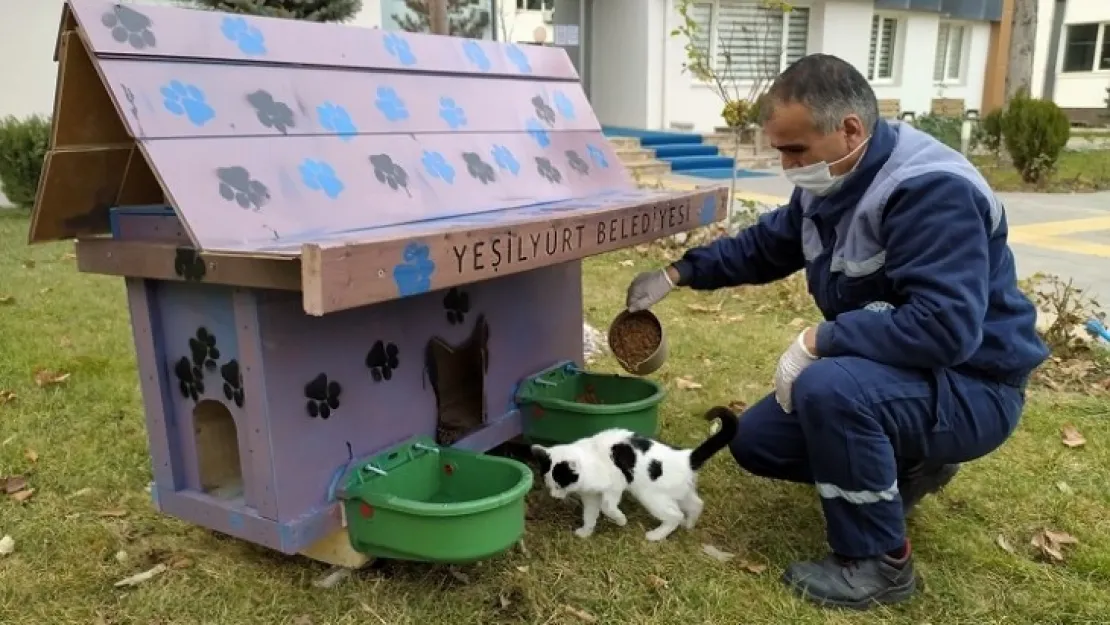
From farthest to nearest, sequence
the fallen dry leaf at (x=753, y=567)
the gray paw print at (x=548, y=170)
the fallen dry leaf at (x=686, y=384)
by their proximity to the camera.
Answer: the fallen dry leaf at (x=686, y=384), the gray paw print at (x=548, y=170), the fallen dry leaf at (x=753, y=567)

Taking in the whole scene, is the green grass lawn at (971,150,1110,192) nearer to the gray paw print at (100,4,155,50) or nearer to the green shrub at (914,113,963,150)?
the green shrub at (914,113,963,150)

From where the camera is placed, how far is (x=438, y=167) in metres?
2.62

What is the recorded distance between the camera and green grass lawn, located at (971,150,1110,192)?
1272 centimetres

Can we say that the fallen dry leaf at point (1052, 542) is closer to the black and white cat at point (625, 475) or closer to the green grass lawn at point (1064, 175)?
the black and white cat at point (625, 475)

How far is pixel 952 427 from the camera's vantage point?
233 centimetres

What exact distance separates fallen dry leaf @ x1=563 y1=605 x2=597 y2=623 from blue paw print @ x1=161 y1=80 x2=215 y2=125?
1.53 m

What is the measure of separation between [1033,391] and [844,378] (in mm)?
2392

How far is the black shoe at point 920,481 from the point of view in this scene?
263cm

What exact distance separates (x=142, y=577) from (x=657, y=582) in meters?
1.45

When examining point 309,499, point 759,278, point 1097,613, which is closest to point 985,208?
point 759,278

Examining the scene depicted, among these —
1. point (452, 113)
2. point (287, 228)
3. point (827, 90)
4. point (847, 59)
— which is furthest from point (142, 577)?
point (847, 59)

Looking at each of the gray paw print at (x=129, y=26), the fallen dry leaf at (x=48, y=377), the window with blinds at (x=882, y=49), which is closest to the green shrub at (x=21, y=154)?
the fallen dry leaf at (x=48, y=377)

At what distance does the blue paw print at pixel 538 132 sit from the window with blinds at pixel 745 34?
13.4 m

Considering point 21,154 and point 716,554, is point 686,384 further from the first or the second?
point 21,154
